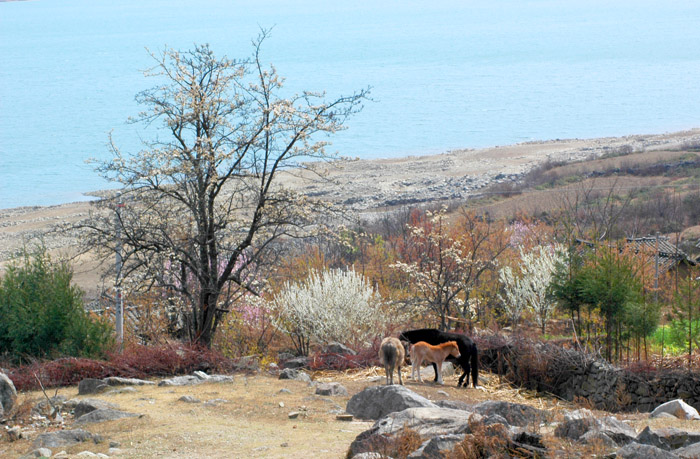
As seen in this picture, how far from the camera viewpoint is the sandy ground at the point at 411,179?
154 feet

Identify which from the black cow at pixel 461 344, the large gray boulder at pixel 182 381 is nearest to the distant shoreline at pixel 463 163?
the black cow at pixel 461 344

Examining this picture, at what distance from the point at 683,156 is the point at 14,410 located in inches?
2077

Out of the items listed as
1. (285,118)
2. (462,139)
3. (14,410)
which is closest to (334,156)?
(285,118)

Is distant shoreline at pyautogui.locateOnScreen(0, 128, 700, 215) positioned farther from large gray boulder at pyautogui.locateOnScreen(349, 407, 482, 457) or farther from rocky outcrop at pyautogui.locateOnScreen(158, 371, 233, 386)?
large gray boulder at pyautogui.locateOnScreen(349, 407, 482, 457)

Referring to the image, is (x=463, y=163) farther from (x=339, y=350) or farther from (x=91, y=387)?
(x=91, y=387)

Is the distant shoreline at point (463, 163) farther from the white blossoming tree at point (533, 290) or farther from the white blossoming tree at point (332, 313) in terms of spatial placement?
the white blossoming tree at point (332, 313)

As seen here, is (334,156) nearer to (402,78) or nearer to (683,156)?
(683,156)

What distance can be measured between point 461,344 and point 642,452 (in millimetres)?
5898

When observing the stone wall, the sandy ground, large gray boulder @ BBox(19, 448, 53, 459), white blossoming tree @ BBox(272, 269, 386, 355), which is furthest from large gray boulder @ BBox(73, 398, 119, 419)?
the sandy ground

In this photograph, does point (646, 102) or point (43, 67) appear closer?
point (646, 102)

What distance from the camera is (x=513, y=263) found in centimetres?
2161

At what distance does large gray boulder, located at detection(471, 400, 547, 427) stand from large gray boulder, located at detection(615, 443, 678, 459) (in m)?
1.70

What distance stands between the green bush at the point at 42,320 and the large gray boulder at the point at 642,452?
10051 millimetres

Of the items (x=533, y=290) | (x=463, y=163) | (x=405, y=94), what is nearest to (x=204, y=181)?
(x=533, y=290)
